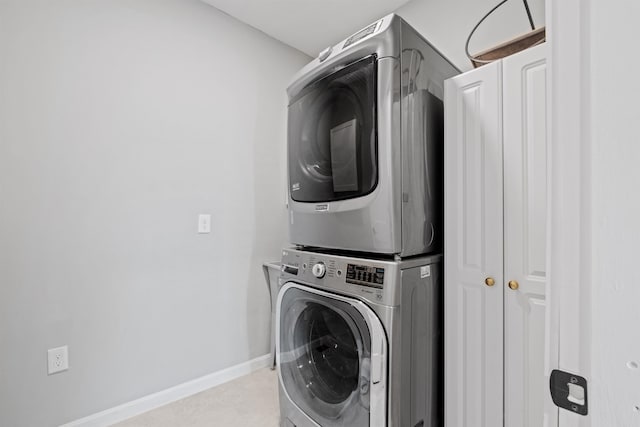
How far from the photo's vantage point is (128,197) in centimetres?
179

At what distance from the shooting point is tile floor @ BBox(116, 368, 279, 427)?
1.72 metres

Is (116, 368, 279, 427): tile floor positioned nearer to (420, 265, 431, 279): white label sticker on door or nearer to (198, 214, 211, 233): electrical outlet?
(198, 214, 211, 233): electrical outlet

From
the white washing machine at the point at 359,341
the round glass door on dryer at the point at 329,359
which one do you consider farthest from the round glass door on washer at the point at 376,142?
the round glass door on dryer at the point at 329,359

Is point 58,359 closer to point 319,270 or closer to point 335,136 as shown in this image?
point 319,270

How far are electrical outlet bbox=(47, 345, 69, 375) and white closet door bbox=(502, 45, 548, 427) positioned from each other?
200 centimetres

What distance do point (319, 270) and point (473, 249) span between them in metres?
0.62

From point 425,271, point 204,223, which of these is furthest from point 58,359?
point 425,271

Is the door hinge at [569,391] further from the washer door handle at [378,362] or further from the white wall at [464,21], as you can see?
the white wall at [464,21]

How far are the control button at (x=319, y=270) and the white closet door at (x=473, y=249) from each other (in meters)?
0.50

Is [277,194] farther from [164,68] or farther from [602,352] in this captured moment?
[602,352]

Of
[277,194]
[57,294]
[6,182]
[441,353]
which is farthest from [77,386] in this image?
[441,353]

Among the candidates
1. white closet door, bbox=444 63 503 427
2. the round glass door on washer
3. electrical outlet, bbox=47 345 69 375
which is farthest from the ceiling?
electrical outlet, bbox=47 345 69 375

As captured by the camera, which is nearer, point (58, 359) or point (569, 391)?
point (569, 391)

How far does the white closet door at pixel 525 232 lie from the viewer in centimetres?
102
